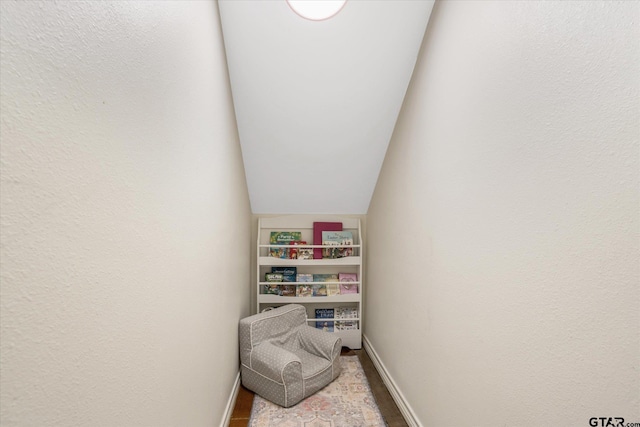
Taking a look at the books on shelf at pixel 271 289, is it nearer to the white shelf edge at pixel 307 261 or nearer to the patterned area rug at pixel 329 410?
the white shelf edge at pixel 307 261

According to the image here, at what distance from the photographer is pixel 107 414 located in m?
0.70

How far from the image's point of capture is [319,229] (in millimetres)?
3270

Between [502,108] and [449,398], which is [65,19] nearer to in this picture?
[502,108]

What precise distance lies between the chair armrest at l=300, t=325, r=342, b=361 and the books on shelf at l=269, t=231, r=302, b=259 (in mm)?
780

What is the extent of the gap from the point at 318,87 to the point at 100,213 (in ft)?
5.89

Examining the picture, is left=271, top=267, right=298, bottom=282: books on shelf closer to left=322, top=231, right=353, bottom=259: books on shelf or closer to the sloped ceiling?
left=322, top=231, right=353, bottom=259: books on shelf

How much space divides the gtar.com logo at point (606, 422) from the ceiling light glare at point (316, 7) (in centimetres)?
181

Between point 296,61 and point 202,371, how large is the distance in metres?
1.81

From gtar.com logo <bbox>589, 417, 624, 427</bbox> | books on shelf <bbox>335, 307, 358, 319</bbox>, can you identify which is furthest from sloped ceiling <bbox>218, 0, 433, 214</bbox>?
gtar.com logo <bbox>589, 417, 624, 427</bbox>

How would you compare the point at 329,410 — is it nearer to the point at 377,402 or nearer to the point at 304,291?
the point at 377,402

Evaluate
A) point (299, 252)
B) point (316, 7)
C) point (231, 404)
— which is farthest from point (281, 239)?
point (316, 7)

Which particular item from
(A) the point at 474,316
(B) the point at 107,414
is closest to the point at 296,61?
(A) the point at 474,316

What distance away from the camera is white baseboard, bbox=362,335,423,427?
78.4 inches

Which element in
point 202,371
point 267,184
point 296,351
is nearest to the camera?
point 202,371
